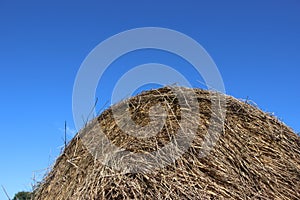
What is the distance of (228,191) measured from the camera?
375 centimetres

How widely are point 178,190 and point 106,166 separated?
1.90ft

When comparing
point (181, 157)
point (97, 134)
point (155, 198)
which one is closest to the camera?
point (155, 198)

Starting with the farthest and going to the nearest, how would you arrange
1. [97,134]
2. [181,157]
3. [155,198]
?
[97,134]
[181,157]
[155,198]

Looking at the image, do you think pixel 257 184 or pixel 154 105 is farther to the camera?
pixel 154 105

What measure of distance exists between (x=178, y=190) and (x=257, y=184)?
707 mm

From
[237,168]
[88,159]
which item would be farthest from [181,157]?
[88,159]

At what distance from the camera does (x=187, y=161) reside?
3.85 metres

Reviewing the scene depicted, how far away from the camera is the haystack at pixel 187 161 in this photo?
3.63 metres

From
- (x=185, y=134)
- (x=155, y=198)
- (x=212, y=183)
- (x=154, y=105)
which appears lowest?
(x=155, y=198)

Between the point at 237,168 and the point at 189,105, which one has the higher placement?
the point at 189,105

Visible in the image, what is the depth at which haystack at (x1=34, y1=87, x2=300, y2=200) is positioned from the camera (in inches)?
143

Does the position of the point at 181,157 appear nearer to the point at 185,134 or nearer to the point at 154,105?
the point at 185,134

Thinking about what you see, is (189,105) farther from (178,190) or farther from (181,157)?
(178,190)

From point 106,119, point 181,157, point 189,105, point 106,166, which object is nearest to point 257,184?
point 181,157
